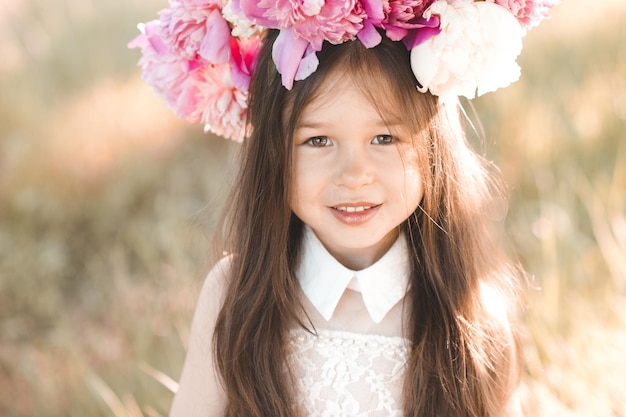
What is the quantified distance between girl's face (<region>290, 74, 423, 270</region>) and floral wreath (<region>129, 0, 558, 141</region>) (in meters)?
0.11

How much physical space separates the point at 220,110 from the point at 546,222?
163cm

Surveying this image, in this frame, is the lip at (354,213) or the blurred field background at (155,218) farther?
the blurred field background at (155,218)

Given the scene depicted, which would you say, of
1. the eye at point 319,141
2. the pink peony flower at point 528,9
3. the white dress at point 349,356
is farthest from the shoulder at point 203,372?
the pink peony flower at point 528,9

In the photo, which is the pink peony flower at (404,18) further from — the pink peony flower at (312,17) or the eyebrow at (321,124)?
the eyebrow at (321,124)

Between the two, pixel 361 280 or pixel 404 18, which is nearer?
pixel 404 18

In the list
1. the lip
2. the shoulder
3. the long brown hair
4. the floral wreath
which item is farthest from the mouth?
the shoulder

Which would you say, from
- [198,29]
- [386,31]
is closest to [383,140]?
[386,31]

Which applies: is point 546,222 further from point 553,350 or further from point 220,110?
point 220,110

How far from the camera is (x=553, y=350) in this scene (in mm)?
2516

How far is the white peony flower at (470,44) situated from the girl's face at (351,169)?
0.16m

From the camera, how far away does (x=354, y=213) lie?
1737 mm

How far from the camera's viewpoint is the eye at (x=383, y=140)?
1.74m

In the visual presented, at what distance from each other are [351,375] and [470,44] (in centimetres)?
78

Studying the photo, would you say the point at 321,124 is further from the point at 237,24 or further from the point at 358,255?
the point at 358,255
